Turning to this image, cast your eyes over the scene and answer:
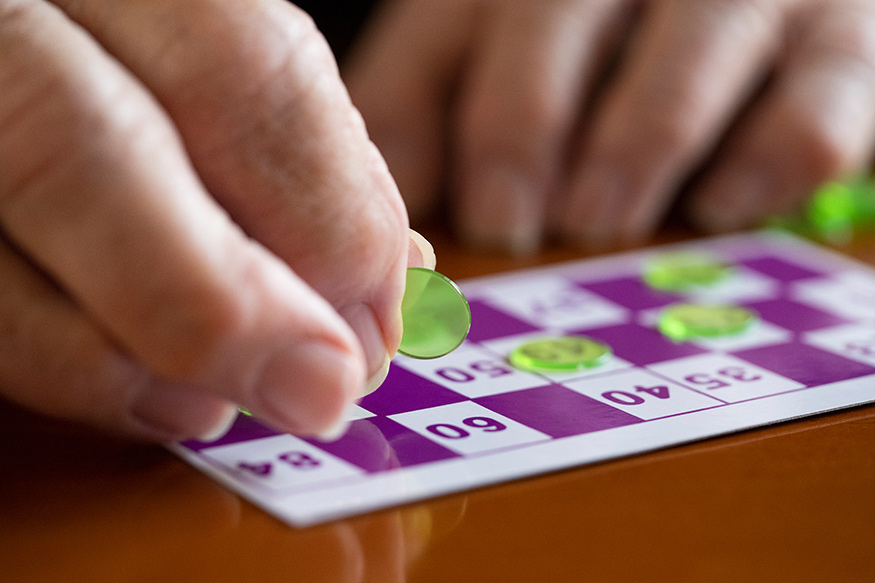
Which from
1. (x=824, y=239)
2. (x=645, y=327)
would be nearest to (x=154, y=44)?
(x=645, y=327)

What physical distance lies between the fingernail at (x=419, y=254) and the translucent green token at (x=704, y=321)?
0.19 metres

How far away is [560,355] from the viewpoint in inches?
21.6

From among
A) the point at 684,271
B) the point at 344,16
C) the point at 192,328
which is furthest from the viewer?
the point at 344,16

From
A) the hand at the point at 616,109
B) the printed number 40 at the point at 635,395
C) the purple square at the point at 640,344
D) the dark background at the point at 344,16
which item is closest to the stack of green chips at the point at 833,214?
the hand at the point at 616,109

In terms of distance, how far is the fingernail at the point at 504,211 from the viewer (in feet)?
2.79

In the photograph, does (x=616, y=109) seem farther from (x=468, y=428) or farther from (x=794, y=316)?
(x=468, y=428)

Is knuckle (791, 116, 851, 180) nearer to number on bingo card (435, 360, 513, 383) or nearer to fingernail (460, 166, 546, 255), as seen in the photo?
fingernail (460, 166, 546, 255)

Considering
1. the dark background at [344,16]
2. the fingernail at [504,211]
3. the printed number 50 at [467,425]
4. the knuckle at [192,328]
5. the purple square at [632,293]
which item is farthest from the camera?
the dark background at [344,16]

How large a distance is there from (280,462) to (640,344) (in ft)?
0.85

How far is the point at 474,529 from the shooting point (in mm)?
359

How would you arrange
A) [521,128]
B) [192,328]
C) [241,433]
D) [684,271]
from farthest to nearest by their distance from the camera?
[521,128] → [684,271] → [241,433] → [192,328]

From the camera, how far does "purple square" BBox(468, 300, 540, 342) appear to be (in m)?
0.61

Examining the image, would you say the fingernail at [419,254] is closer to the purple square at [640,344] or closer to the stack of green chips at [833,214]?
the purple square at [640,344]

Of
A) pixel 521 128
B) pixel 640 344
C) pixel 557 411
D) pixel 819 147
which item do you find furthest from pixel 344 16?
pixel 557 411
